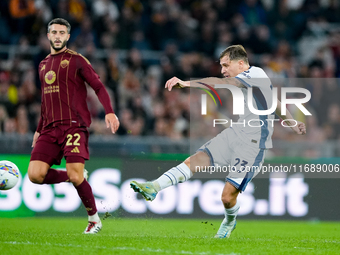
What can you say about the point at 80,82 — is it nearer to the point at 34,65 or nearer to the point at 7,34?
the point at 34,65

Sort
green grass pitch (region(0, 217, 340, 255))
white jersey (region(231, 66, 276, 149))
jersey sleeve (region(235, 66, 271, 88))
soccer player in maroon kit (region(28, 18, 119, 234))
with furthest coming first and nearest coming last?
1. soccer player in maroon kit (region(28, 18, 119, 234))
2. white jersey (region(231, 66, 276, 149))
3. jersey sleeve (region(235, 66, 271, 88))
4. green grass pitch (region(0, 217, 340, 255))

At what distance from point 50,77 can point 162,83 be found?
5.76 m

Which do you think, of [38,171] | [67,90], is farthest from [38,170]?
[67,90]

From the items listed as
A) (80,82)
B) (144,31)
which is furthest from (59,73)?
(144,31)

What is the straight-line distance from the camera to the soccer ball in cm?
635

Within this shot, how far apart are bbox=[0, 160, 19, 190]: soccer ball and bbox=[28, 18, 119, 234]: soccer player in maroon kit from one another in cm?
30

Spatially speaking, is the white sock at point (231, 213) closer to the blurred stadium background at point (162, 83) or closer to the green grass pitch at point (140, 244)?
the green grass pitch at point (140, 244)

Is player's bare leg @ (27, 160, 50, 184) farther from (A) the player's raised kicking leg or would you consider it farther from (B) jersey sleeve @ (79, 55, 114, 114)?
(A) the player's raised kicking leg

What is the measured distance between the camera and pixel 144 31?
43.3 ft

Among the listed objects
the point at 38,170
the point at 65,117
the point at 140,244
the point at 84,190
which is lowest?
the point at 140,244

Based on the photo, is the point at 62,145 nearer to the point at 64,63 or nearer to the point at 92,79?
the point at 92,79

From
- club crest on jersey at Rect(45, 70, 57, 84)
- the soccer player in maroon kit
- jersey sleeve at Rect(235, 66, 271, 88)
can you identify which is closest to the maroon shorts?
the soccer player in maroon kit

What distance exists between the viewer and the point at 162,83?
11969 mm

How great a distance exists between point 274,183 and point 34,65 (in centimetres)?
531
